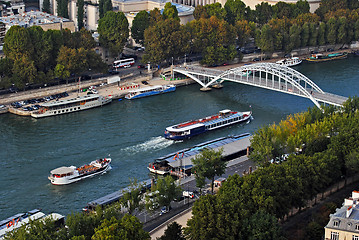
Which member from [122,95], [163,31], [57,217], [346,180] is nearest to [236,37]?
[163,31]

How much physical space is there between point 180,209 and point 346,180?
10.1m

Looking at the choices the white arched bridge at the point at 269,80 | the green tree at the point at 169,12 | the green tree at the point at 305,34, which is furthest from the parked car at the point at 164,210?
the green tree at the point at 305,34

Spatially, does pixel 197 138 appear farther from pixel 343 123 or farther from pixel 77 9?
pixel 77 9

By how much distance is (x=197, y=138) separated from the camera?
53.2 m

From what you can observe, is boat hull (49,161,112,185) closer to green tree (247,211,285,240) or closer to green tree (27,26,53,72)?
green tree (247,211,285,240)

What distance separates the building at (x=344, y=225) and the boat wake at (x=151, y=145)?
1858cm

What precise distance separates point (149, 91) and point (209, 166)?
76.5ft

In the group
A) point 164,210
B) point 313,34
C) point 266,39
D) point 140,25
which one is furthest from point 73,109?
point 313,34

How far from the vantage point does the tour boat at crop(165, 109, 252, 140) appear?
5225cm

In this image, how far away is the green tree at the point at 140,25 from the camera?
75.1m

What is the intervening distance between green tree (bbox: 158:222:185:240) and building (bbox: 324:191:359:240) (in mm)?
6710

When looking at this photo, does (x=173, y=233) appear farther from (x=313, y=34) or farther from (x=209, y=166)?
(x=313, y=34)

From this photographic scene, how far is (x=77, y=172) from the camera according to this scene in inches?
1785

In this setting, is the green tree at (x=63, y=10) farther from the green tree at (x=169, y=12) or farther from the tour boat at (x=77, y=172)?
the tour boat at (x=77, y=172)
